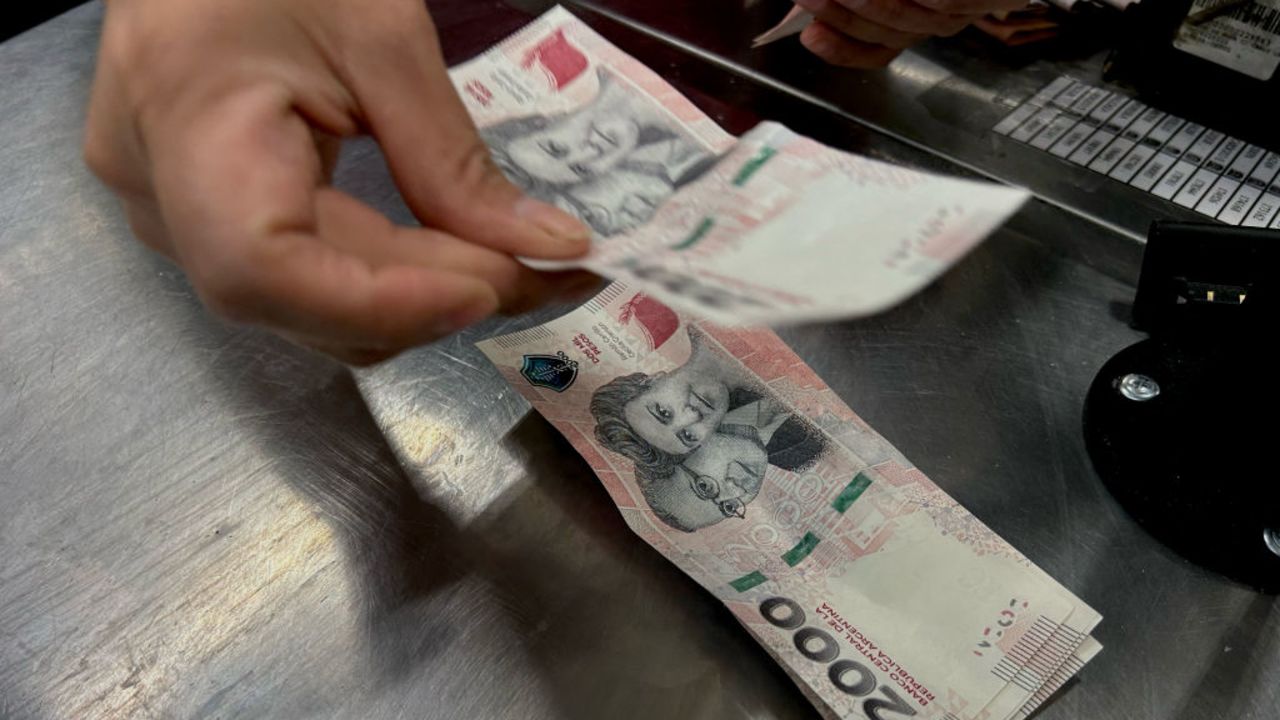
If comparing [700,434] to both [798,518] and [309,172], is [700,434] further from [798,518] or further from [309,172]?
[309,172]

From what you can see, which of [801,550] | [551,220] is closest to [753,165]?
[551,220]

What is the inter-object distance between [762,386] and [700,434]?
0.25ft

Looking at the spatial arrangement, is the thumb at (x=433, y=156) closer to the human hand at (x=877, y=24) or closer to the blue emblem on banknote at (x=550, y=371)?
the blue emblem on banknote at (x=550, y=371)

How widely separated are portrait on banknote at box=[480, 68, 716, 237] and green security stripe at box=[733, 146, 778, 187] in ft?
0.20

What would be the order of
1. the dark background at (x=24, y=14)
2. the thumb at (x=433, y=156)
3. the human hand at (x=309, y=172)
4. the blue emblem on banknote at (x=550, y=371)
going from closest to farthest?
the human hand at (x=309, y=172), the thumb at (x=433, y=156), the blue emblem on banknote at (x=550, y=371), the dark background at (x=24, y=14)

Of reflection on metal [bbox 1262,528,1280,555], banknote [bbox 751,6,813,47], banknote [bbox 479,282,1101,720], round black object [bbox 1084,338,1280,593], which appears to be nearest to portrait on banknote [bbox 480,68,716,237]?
banknote [bbox 479,282,1101,720]

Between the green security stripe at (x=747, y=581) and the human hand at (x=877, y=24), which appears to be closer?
the green security stripe at (x=747, y=581)

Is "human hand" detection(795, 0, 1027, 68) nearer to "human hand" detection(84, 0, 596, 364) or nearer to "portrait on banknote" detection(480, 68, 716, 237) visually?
"portrait on banknote" detection(480, 68, 716, 237)

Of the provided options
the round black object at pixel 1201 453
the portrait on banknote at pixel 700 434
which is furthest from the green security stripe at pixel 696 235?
the round black object at pixel 1201 453

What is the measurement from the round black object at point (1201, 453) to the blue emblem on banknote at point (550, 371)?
452 mm

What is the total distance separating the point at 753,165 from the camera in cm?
66

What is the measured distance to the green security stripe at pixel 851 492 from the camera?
70 centimetres

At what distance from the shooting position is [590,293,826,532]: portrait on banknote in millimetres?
712

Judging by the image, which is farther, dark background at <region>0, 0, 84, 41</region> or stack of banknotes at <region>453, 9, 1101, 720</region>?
dark background at <region>0, 0, 84, 41</region>
